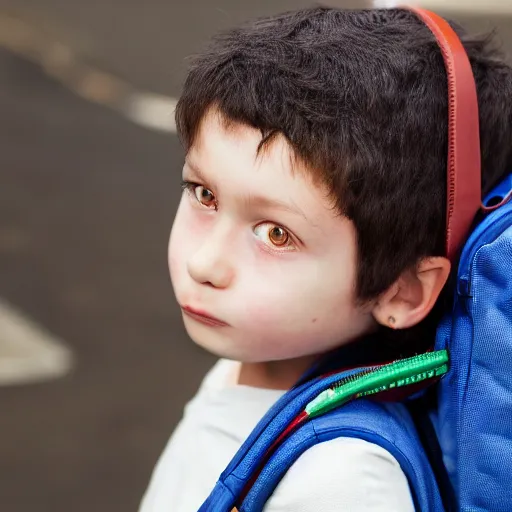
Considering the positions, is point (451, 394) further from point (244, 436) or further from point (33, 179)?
point (33, 179)

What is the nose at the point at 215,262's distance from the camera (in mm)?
1419

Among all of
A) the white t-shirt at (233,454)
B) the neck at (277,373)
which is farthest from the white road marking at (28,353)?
the neck at (277,373)

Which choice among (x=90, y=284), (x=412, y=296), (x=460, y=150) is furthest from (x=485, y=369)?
(x=90, y=284)

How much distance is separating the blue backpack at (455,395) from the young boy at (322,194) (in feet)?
0.09

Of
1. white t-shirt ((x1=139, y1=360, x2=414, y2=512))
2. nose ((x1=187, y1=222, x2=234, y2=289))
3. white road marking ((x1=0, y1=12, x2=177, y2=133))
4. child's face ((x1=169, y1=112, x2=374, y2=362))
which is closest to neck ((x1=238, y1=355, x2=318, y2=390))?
white t-shirt ((x1=139, y1=360, x2=414, y2=512))

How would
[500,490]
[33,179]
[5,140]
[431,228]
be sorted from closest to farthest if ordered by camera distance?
Result: [500,490]
[431,228]
[33,179]
[5,140]

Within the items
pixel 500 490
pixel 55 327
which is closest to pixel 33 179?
pixel 55 327

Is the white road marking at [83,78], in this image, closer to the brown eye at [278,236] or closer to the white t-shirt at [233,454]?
the white t-shirt at [233,454]

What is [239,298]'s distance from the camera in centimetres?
143

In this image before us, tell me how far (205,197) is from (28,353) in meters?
2.67

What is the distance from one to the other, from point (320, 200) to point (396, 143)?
5.4 inches

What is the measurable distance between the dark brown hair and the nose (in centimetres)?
16

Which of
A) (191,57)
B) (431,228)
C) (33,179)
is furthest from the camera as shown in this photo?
(33,179)

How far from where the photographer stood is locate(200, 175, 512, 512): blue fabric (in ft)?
4.43
